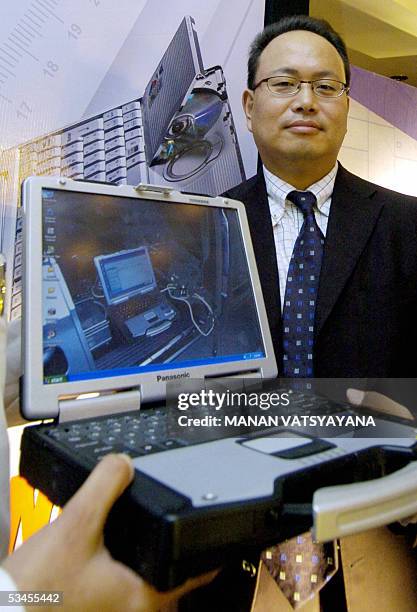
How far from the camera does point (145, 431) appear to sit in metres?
0.51

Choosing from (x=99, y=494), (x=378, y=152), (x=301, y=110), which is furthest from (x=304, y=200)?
(x=378, y=152)

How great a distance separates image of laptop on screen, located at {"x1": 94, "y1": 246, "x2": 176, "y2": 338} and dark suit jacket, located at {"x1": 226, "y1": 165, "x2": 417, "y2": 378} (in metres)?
0.34

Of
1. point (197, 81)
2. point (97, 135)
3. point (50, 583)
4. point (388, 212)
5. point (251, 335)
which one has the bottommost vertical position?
point (50, 583)

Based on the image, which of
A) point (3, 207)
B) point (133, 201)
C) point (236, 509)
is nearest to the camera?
point (236, 509)

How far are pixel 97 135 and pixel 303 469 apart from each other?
879mm

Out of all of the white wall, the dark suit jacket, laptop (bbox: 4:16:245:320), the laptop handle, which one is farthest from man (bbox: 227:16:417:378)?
the white wall

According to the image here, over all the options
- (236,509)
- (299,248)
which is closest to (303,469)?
(236,509)

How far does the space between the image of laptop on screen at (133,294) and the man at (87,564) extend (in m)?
0.23

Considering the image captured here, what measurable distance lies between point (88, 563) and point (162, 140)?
0.98 metres

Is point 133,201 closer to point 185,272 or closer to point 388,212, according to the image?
point 185,272

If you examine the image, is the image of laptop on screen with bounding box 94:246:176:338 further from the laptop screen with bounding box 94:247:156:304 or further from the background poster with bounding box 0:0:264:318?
the background poster with bounding box 0:0:264:318

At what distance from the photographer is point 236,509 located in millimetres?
365

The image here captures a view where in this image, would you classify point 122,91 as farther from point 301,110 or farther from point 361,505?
point 361,505

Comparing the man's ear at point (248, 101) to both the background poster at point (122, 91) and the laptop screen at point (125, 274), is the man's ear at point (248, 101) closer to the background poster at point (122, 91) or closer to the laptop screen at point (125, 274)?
the background poster at point (122, 91)
